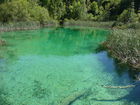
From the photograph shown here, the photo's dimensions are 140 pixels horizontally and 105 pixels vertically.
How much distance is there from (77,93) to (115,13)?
41.3 meters

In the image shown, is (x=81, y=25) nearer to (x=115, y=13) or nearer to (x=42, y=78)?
(x=115, y=13)

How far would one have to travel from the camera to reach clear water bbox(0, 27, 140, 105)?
9195 millimetres

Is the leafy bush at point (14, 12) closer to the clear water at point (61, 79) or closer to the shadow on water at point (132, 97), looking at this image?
the clear water at point (61, 79)

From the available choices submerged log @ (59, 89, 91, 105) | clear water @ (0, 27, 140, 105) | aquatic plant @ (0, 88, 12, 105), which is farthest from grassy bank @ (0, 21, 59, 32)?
submerged log @ (59, 89, 91, 105)

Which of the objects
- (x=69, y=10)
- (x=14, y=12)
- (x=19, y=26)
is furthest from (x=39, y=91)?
(x=69, y=10)

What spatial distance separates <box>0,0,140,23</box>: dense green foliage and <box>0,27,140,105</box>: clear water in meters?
16.6

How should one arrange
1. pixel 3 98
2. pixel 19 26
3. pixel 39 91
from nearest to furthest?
1. pixel 3 98
2. pixel 39 91
3. pixel 19 26

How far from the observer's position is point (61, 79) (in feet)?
38.3

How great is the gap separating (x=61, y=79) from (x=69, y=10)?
123 feet

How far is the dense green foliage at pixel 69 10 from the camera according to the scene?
108 feet

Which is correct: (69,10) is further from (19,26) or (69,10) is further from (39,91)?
(39,91)

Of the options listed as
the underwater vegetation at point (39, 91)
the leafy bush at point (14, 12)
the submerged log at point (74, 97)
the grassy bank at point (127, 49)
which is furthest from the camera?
the leafy bush at point (14, 12)

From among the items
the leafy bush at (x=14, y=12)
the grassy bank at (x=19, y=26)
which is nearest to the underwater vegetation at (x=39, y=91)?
the grassy bank at (x=19, y=26)

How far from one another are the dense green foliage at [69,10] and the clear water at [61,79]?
54.4 feet
